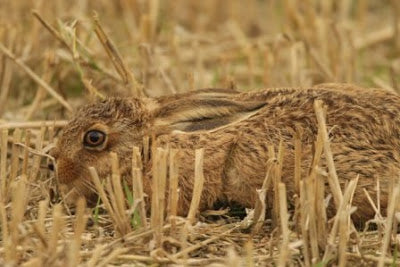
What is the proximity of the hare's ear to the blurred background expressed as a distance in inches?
38.5

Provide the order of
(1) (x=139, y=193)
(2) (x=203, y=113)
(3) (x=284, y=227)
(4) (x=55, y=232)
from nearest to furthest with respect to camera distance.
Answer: (4) (x=55, y=232), (3) (x=284, y=227), (1) (x=139, y=193), (2) (x=203, y=113)

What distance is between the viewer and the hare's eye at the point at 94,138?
5.15m

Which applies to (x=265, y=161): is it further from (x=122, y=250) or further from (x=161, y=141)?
(x=122, y=250)

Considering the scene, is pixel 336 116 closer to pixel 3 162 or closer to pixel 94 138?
pixel 94 138

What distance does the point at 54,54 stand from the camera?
660 cm

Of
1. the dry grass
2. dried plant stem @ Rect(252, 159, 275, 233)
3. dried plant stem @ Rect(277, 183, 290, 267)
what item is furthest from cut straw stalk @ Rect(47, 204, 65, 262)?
dried plant stem @ Rect(252, 159, 275, 233)

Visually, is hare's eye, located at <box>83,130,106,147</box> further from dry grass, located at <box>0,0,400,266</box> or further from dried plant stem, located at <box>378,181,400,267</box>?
dried plant stem, located at <box>378,181,400,267</box>

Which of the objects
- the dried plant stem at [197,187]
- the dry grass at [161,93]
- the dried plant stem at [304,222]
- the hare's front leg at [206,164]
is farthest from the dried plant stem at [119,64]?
the dried plant stem at [304,222]

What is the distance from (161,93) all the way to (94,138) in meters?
1.78

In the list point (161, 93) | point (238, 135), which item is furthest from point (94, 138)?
point (161, 93)

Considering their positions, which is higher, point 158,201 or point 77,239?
point 158,201

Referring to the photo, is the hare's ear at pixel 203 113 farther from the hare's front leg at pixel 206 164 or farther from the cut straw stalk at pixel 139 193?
the cut straw stalk at pixel 139 193

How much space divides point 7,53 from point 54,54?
0.32 metres

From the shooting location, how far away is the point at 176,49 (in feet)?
24.2
